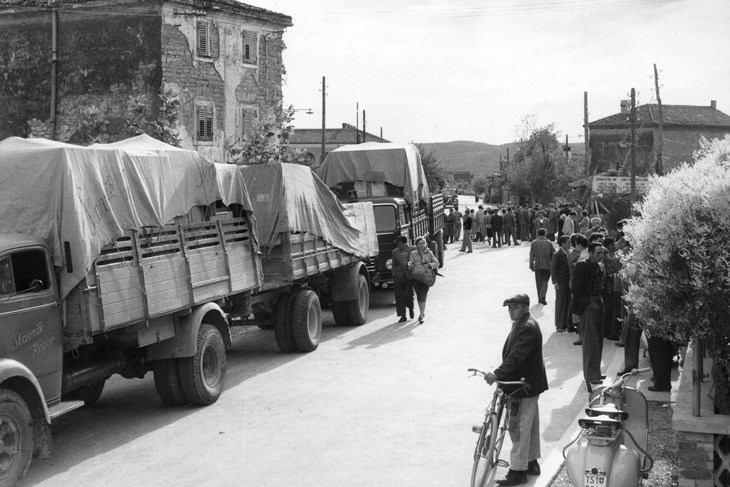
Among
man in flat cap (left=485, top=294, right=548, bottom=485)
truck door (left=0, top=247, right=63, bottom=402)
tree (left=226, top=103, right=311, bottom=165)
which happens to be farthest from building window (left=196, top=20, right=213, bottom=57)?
man in flat cap (left=485, top=294, right=548, bottom=485)

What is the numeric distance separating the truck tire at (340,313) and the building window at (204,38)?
15.0 m

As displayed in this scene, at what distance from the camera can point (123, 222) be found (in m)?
9.22

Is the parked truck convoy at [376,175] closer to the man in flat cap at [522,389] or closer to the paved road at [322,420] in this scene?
the paved road at [322,420]

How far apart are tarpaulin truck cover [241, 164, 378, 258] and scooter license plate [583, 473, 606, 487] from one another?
822 cm

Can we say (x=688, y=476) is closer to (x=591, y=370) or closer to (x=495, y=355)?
(x=591, y=370)

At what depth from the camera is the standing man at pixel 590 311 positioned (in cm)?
1060

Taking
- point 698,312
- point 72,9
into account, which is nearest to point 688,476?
point 698,312

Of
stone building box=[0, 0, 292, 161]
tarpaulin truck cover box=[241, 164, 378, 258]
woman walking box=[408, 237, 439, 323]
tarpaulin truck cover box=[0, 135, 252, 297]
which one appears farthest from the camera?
stone building box=[0, 0, 292, 161]

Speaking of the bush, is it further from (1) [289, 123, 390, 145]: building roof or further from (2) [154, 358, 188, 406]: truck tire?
(1) [289, 123, 390, 145]: building roof

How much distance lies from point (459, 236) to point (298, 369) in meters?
30.8

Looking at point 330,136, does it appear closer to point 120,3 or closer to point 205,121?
point 205,121

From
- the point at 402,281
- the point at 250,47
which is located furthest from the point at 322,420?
the point at 250,47

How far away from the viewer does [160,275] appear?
9734mm

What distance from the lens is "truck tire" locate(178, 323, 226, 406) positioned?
10344mm
